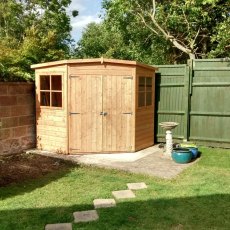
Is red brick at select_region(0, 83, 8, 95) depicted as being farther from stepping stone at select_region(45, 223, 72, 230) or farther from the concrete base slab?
stepping stone at select_region(45, 223, 72, 230)

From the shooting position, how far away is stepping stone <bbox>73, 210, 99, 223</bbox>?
4.23m

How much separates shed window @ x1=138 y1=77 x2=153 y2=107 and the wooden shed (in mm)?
76

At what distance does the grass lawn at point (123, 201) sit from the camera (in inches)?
164

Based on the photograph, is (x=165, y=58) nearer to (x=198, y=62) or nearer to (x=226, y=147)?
(x=198, y=62)

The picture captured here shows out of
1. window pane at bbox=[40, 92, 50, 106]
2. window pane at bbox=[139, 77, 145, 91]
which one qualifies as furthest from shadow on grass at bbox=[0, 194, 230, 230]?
window pane at bbox=[40, 92, 50, 106]

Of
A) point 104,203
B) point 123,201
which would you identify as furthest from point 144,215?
point 104,203

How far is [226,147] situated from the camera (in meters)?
8.43

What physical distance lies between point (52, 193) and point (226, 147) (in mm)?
5174

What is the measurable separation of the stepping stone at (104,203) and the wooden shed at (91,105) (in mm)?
2816

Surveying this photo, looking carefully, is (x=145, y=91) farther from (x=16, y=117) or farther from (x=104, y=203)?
(x=104, y=203)

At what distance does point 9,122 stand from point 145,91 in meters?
3.54

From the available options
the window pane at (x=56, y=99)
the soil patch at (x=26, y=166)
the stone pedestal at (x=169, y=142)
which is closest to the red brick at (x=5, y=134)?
the soil patch at (x=26, y=166)

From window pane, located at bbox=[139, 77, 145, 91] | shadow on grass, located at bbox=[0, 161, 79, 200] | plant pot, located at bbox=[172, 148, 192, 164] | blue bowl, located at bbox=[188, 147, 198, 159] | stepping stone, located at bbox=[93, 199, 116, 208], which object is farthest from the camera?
window pane, located at bbox=[139, 77, 145, 91]

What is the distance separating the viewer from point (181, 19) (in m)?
11.9
